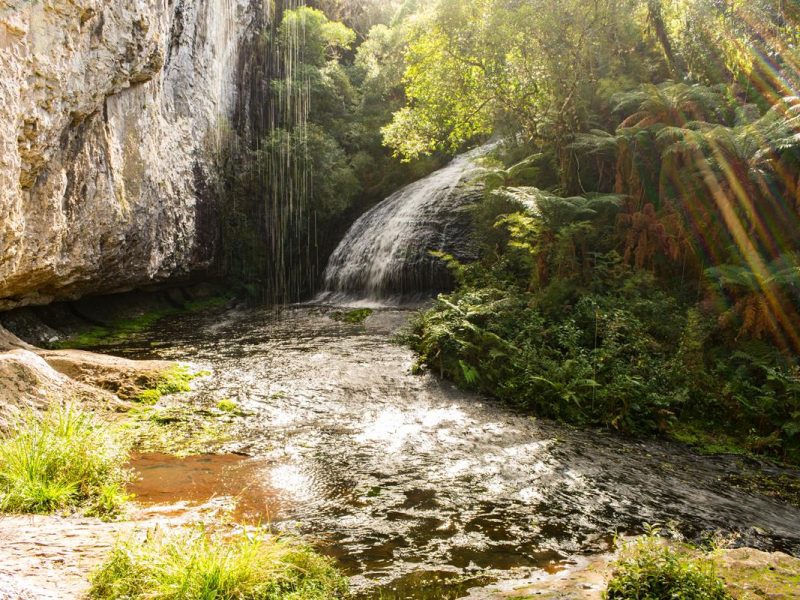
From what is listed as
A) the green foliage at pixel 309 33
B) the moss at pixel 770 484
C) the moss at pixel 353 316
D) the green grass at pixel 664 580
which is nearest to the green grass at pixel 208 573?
the green grass at pixel 664 580

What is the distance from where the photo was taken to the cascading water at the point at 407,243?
593 inches

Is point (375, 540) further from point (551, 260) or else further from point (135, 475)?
point (551, 260)

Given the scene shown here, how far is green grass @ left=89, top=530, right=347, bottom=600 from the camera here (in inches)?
108

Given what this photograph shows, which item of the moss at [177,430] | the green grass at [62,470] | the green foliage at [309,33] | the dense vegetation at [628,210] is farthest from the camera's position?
the green foliage at [309,33]

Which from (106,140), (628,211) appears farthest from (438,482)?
(106,140)

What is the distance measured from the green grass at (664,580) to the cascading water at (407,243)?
11467 millimetres

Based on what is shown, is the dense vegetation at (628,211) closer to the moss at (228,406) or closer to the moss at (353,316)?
the moss at (353,316)

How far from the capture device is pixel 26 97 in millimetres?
6973

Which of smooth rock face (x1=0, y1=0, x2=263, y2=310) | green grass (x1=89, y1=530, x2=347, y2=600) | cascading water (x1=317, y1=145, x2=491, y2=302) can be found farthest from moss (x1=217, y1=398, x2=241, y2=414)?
cascading water (x1=317, y1=145, x2=491, y2=302)

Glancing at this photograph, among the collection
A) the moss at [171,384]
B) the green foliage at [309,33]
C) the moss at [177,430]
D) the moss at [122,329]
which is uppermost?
the green foliage at [309,33]

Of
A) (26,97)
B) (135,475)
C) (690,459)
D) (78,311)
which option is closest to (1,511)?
(135,475)

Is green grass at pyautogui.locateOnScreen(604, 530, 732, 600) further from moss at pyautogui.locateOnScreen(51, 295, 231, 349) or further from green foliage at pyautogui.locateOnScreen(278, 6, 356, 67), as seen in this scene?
green foliage at pyautogui.locateOnScreen(278, 6, 356, 67)

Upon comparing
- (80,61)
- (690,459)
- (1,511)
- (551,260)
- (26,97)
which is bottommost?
(690,459)

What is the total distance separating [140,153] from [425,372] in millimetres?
8361
